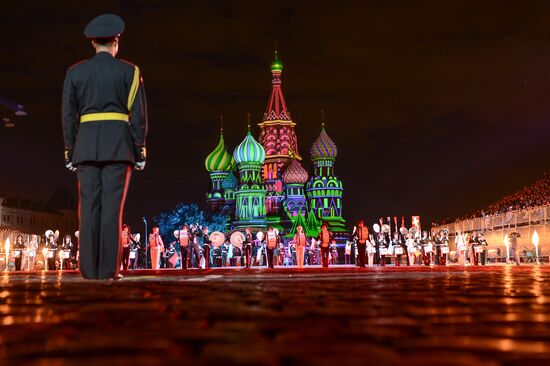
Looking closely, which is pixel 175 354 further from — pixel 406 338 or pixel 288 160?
pixel 288 160

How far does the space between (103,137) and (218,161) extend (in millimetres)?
99428

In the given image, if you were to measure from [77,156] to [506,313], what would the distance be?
4.69 meters

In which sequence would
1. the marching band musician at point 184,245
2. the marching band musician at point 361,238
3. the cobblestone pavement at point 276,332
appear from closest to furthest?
the cobblestone pavement at point 276,332, the marching band musician at point 361,238, the marching band musician at point 184,245

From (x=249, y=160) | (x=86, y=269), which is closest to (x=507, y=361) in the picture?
(x=86, y=269)

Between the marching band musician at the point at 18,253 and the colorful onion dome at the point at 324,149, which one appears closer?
the marching band musician at the point at 18,253

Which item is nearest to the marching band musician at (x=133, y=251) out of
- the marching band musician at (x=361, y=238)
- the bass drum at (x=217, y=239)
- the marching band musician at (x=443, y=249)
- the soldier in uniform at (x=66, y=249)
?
the soldier in uniform at (x=66, y=249)

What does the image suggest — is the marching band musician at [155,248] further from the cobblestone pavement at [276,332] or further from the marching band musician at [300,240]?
the cobblestone pavement at [276,332]

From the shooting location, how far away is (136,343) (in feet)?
5.76

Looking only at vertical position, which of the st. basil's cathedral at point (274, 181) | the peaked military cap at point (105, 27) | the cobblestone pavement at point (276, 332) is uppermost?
the st. basil's cathedral at point (274, 181)

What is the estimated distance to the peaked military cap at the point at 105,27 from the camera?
21.4 ft

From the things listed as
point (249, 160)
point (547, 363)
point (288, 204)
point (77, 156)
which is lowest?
point (547, 363)

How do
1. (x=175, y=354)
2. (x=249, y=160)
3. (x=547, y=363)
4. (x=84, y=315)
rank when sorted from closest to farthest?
(x=547, y=363), (x=175, y=354), (x=84, y=315), (x=249, y=160)

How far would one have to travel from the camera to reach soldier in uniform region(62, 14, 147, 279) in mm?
6137

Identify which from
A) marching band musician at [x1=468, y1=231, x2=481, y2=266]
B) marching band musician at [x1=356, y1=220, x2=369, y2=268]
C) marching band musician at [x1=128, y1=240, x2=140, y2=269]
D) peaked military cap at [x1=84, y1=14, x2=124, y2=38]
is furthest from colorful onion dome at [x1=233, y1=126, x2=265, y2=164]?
peaked military cap at [x1=84, y1=14, x2=124, y2=38]
